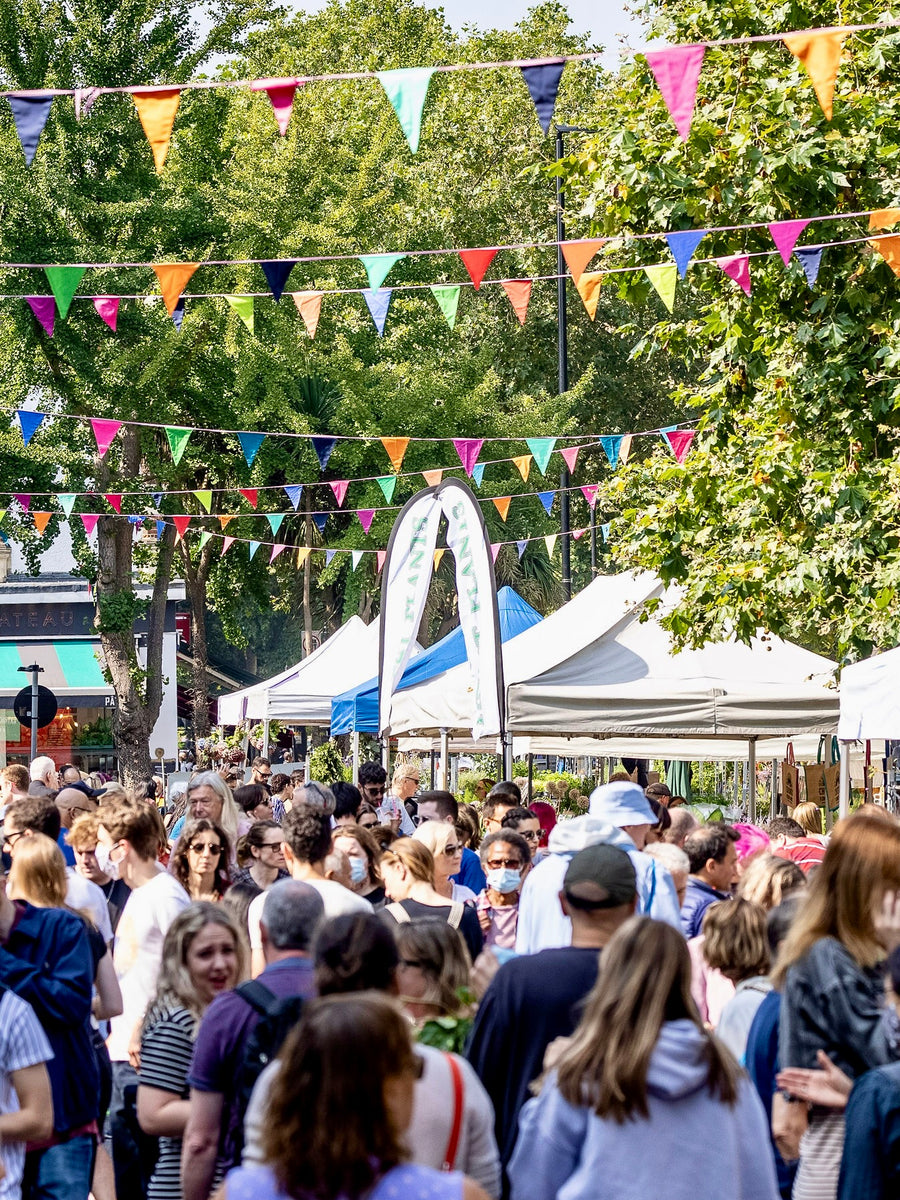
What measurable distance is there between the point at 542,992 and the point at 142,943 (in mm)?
2223

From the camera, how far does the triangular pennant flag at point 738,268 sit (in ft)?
36.5

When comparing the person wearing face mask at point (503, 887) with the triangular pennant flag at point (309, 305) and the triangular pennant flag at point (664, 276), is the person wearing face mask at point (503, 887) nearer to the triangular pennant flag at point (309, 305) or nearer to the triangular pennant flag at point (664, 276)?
the triangular pennant flag at point (664, 276)

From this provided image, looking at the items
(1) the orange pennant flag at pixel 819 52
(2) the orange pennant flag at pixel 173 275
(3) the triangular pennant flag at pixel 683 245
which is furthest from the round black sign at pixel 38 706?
(1) the orange pennant flag at pixel 819 52

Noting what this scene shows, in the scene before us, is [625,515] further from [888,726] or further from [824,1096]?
[824,1096]

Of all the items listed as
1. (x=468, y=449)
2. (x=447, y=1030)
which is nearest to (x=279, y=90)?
(x=447, y=1030)

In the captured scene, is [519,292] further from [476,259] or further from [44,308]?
[44,308]

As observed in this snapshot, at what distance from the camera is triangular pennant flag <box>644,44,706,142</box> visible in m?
8.12

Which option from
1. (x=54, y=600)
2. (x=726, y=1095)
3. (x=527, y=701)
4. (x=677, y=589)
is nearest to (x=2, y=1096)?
(x=726, y=1095)

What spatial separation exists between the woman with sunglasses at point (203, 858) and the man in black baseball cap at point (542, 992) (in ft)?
9.02

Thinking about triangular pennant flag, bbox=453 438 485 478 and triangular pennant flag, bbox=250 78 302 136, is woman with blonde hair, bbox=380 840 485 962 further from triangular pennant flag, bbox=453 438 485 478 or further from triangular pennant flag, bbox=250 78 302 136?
triangular pennant flag, bbox=453 438 485 478

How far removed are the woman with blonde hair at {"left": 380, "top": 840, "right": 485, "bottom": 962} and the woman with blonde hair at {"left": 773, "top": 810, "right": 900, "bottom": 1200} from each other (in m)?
2.02

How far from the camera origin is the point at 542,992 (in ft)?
12.6

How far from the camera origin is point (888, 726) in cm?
947

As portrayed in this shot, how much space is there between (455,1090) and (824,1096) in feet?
2.92
